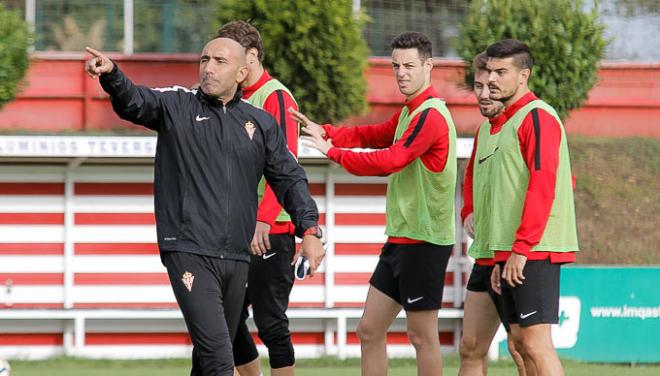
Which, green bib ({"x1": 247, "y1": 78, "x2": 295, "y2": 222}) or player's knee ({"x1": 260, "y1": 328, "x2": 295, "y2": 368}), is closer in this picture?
green bib ({"x1": 247, "y1": 78, "x2": 295, "y2": 222})

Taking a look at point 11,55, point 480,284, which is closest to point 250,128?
point 480,284

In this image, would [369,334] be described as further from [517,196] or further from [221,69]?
[221,69]

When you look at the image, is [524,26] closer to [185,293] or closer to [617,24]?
[617,24]

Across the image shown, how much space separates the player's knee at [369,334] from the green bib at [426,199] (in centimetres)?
58

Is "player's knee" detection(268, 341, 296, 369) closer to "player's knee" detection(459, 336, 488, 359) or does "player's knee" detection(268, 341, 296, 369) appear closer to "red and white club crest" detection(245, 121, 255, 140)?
"player's knee" detection(459, 336, 488, 359)

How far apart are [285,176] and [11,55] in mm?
8072

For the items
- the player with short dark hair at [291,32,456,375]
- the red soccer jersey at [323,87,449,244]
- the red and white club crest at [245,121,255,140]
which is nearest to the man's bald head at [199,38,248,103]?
the red and white club crest at [245,121,255,140]

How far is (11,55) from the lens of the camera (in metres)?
13.8

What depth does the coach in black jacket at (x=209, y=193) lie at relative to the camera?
20.4 ft

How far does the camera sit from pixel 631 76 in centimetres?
1805

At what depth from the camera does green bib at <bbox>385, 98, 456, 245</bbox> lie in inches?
305

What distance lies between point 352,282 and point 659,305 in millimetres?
3013

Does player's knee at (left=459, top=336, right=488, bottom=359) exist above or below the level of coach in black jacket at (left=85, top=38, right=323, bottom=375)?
below

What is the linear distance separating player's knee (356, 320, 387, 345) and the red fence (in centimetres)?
858
